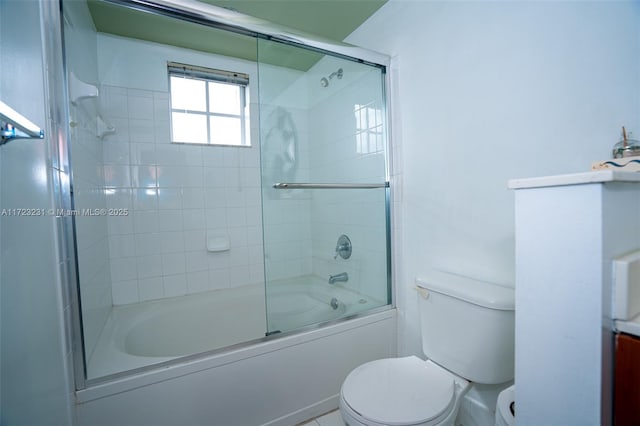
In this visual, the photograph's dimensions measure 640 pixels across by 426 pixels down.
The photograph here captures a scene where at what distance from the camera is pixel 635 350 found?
0.56 meters

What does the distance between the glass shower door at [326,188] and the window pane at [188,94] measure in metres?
0.93

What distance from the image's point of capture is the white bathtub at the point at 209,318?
4.88 ft

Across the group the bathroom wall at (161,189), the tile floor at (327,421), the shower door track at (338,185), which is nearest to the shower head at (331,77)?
the shower door track at (338,185)

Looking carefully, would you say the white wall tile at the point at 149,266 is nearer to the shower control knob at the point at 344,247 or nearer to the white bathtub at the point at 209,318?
the white bathtub at the point at 209,318

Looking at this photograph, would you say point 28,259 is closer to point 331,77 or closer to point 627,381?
point 627,381

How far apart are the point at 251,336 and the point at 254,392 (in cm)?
71

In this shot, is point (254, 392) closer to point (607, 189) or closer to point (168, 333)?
point (168, 333)

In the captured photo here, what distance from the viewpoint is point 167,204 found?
6.75ft

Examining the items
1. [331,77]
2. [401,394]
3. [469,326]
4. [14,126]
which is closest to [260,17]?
[331,77]

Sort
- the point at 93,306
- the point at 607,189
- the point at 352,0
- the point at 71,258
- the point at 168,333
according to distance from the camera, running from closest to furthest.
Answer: the point at 607,189
the point at 71,258
the point at 93,306
the point at 352,0
the point at 168,333

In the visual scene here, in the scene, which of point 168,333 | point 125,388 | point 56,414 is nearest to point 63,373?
point 56,414

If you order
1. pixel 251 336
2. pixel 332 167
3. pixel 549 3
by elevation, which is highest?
pixel 549 3

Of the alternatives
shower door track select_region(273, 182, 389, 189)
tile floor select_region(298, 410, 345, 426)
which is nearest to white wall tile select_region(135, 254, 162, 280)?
shower door track select_region(273, 182, 389, 189)

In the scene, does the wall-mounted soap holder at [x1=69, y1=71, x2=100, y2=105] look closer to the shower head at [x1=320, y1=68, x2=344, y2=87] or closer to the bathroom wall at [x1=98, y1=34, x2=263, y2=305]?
the bathroom wall at [x1=98, y1=34, x2=263, y2=305]
